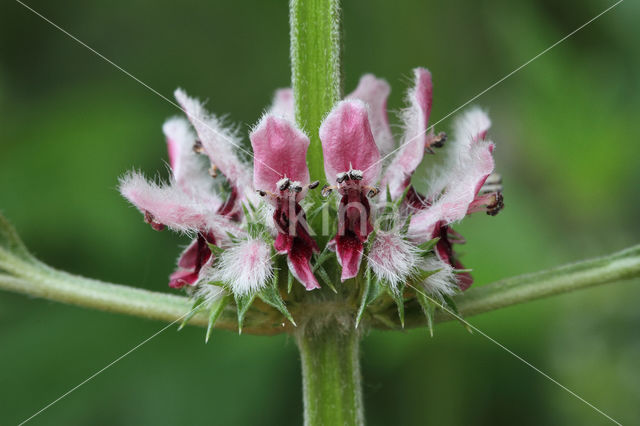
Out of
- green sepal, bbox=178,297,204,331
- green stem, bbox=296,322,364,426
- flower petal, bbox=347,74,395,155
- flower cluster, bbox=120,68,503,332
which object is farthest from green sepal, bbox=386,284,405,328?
flower petal, bbox=347,74,395,155

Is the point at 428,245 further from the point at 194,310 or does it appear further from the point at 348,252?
the point at 194,310

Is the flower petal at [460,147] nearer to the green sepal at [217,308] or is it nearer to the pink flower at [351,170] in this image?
the pink flower at [351,170]

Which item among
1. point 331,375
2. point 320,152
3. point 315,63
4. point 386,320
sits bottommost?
point 331,375

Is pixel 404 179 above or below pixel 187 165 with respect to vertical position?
below

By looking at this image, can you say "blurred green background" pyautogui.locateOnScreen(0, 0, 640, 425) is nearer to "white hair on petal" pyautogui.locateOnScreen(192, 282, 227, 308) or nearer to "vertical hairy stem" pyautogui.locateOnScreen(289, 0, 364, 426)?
"vertical hairy stem" pyautogui.locateOnScreen(289, 0, 364, 426)

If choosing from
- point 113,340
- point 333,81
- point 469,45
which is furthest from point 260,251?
point 469,45

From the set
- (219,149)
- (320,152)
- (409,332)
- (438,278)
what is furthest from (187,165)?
(409,332)
